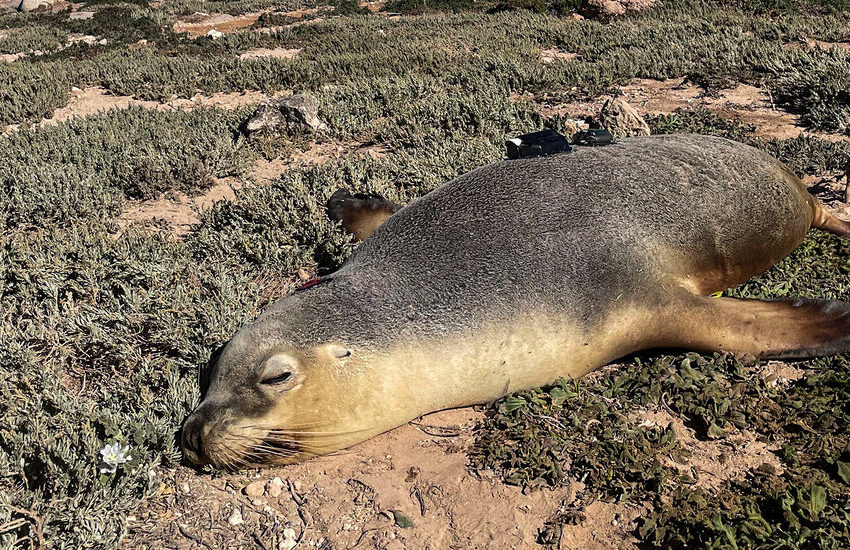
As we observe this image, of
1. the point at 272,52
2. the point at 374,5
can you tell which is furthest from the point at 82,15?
the point at 272,52

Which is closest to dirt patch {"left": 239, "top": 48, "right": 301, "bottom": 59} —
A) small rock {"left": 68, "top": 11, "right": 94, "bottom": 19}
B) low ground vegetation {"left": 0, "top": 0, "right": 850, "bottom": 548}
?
low ground vegetation {"left": 0, "top": 0, "right": 850, "bottom": 548}

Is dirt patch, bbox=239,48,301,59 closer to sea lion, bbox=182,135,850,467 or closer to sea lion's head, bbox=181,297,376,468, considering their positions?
sea lion, bbox=182,135,850,467

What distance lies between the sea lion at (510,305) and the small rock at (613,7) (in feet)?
41.1

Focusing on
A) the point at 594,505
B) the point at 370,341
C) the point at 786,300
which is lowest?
the point at 594,505

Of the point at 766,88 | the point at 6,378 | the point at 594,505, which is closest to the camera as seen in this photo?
the point at 594,505

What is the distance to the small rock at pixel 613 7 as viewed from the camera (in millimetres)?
15430

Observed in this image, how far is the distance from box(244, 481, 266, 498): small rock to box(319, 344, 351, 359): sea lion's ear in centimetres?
73

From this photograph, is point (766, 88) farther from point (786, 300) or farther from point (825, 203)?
point (786, 300)

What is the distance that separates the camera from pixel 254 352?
314 cm

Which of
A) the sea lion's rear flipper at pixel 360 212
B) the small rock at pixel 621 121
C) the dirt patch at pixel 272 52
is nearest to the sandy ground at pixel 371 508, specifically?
the sea lion's rear flipper at pixel 360 212

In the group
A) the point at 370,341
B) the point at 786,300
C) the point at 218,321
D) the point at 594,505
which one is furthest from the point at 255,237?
the point at 786,300

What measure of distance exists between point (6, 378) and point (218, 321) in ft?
3.93

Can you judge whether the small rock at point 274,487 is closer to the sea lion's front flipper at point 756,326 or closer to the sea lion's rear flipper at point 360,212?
the sea lion's front flipper at point 756,326

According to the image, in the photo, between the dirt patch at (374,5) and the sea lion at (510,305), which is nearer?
the sea lion at (510,305)
